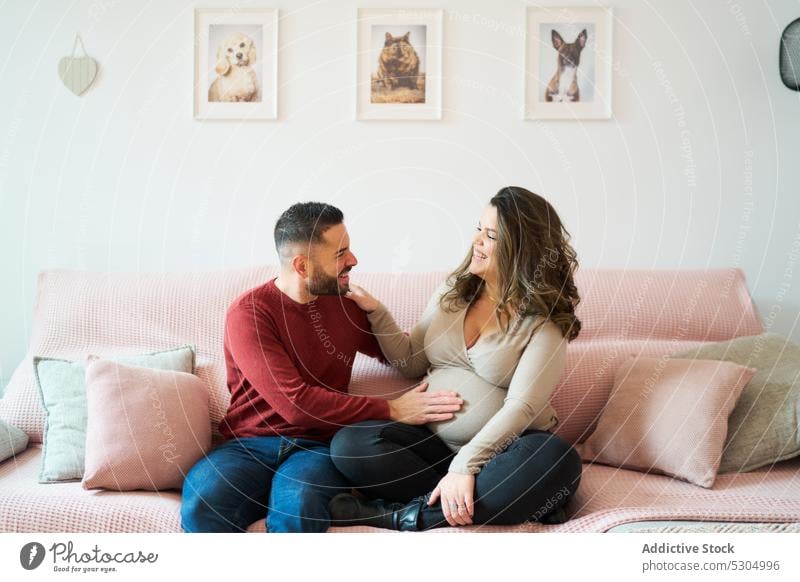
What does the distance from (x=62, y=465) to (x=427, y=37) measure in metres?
1.51

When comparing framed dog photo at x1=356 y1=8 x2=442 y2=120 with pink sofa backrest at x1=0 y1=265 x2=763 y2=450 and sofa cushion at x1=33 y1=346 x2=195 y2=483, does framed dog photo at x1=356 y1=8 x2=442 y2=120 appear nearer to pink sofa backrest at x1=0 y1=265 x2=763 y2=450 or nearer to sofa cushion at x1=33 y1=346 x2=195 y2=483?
pink sofa backrest at x1=0 y1=265 x2=763 y2=450

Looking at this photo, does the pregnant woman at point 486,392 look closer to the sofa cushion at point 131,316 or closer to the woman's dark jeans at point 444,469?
the woman's dark jeans at point 444,469

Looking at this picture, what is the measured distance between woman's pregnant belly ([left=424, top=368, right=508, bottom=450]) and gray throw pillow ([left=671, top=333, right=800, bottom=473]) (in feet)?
1.81

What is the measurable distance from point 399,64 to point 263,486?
1277 millimetres

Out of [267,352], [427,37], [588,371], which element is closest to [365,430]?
[267,352]

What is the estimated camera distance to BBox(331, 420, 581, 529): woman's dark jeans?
1556 millimetres

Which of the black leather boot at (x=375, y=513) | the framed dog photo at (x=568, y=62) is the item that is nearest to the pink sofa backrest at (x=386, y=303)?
the black leather boot at (x=375, y=513)

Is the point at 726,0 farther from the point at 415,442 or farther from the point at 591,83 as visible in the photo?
the point at 415,442

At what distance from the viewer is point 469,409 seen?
5.76 ft

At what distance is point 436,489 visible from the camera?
62.8 inches

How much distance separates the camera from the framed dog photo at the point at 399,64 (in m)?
2.29

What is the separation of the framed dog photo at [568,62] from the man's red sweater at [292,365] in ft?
3.02

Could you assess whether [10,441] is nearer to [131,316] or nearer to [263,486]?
[131,316]

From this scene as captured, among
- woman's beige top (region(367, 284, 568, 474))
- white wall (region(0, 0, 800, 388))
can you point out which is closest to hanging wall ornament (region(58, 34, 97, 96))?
white wall (region(0, 0, 800, 388))
